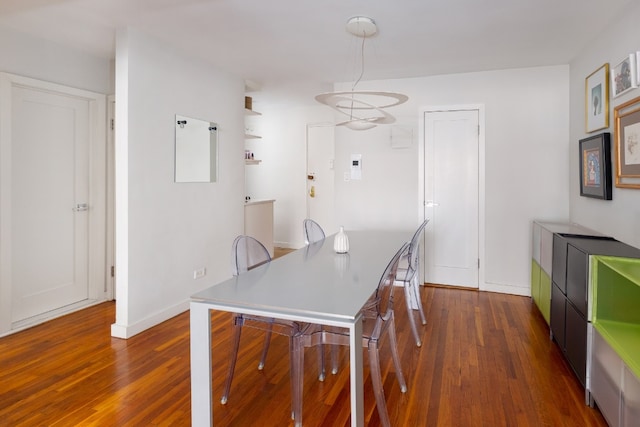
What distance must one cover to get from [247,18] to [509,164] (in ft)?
9.81

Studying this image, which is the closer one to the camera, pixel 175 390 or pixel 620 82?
pixel 175 390

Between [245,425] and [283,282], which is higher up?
[283,282]

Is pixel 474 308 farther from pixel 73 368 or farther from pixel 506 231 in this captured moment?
pixel 73 368

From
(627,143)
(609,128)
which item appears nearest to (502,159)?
(609,128)

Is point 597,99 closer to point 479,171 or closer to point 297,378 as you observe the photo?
point 479,171

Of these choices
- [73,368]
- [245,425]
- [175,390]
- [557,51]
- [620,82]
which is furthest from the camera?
[557,51]

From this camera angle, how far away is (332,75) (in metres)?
4.32

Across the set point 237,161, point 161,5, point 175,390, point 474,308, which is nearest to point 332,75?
point 237,161

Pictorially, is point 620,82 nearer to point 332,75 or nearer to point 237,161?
point 332,75

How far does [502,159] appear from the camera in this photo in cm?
415

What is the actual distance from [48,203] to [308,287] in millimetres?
2814

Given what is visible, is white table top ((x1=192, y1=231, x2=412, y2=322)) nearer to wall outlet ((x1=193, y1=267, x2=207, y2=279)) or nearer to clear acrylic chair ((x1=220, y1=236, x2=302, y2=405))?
clear acrylic chair ((x1=220, y1=236, x2=302, y2=405))

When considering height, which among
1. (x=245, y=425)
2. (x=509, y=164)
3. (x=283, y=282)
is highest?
(x=509, y=164)

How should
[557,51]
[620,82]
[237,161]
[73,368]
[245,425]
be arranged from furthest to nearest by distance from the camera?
1. [237,161]
2. [557,51]
3. [620,82]
4. [73,368]
5. [245,425]
